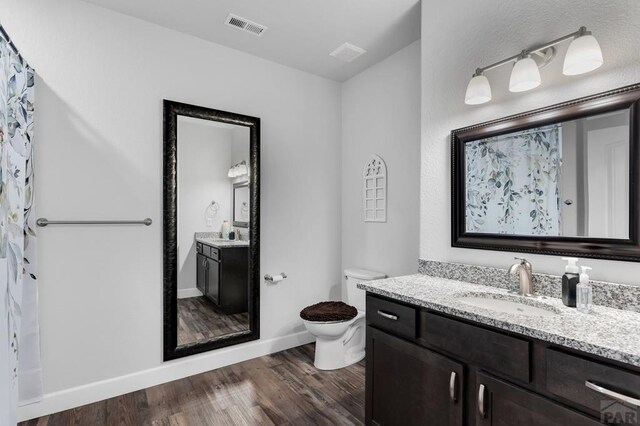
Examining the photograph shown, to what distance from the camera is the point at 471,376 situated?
1.32m

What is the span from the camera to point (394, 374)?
5.43ft

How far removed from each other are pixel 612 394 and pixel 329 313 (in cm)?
185

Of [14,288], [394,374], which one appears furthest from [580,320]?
[14,288]

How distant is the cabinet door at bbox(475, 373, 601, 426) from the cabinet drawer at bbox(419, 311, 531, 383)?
5 centimetres

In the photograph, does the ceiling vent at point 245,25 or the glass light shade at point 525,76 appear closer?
the glass light shade at point 525,76

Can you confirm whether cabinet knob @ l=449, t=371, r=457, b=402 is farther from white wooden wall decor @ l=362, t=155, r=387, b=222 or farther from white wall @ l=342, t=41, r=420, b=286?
white wooden wall decor @ l=362, t=155, r=387, b=222

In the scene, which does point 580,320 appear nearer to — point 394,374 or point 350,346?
point 394,374

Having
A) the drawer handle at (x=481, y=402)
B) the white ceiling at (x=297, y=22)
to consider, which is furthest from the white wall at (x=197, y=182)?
the drawer handle at (x=481, y=402)

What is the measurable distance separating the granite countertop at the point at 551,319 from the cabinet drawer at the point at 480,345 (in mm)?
45

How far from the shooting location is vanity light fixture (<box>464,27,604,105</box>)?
4.37 ft

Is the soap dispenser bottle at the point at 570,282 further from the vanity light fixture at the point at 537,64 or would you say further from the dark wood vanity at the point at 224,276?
the dark wood vanity at the point at 224,276

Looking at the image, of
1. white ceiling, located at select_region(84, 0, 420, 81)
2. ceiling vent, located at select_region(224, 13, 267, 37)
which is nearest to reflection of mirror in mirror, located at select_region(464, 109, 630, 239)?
white ceiling, located at select_region(84, 0, 420, 81)

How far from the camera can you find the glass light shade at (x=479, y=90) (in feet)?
5.73

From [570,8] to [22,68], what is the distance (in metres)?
2.75
